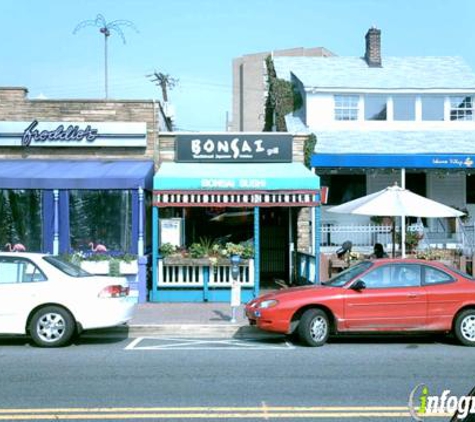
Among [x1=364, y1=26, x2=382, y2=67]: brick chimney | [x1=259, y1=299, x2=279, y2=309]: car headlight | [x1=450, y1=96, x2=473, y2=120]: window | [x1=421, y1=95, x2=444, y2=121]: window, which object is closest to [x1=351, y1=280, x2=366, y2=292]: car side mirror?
[x1=259, y1=299, x2=279, y2=309]: car headlight

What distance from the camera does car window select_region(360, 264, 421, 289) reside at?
10.1m

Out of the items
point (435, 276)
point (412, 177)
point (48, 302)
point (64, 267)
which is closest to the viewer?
point (48, 302)

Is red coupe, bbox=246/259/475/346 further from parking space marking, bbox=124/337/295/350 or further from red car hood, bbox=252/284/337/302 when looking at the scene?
parking space marking, bbox=124/337/295/350

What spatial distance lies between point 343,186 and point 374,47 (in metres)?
6.87

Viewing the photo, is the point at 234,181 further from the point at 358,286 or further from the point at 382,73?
the point at 382,73

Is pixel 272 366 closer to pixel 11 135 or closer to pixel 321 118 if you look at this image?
pixel 11 135

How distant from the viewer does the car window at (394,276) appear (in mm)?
10117

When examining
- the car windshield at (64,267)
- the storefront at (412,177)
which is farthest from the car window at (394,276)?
the storefront at (412,177)

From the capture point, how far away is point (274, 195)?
14578 millimetres

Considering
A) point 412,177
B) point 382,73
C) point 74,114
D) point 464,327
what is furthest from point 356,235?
point 74,114

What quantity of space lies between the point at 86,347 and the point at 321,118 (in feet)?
42.5

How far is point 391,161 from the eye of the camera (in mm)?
16703

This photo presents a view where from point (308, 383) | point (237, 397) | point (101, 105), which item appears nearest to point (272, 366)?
point (308, 383)

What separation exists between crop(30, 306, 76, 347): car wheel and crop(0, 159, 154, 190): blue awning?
5134 mm
